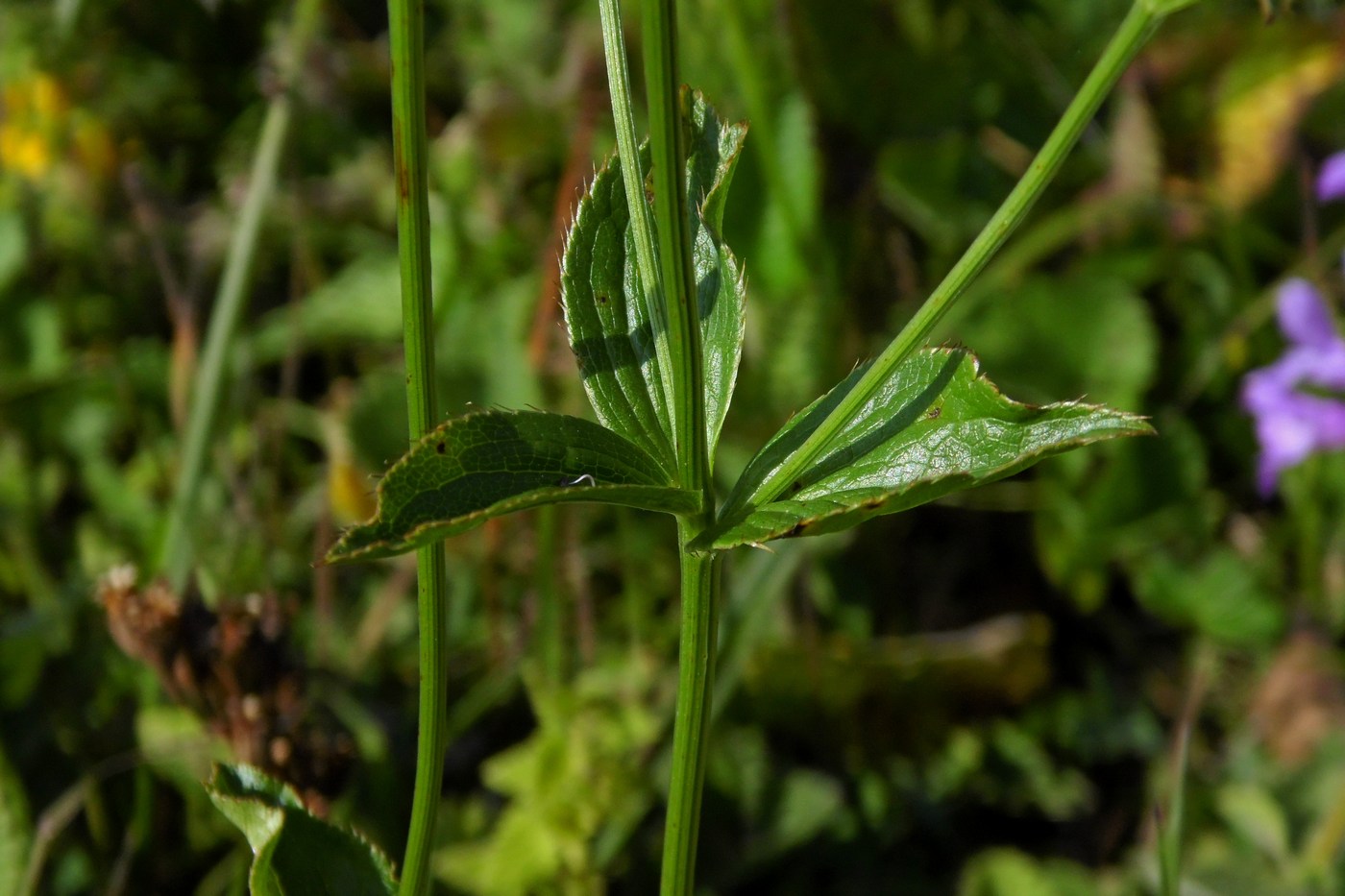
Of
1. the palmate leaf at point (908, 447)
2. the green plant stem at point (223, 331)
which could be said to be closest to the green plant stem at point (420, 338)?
the palmate leaf at point (908, 447)

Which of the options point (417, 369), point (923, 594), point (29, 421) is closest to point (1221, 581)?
point (923, 594)

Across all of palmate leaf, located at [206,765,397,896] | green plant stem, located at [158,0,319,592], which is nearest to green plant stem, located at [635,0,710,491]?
palmate leaf, located at [206,765,397,896]

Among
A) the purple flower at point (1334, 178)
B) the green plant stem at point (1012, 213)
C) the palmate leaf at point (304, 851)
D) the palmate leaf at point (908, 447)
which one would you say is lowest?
the palmate leaf at point (304, 851)

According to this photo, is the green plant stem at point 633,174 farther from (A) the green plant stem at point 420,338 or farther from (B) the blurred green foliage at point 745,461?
(B) the blurred green foliage at point 745,461

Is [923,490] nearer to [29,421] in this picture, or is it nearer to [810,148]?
[810,148]

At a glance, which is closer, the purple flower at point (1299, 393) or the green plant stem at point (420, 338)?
the green plant stem at point (420, 338)

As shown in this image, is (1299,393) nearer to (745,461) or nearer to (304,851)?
(745,461)
